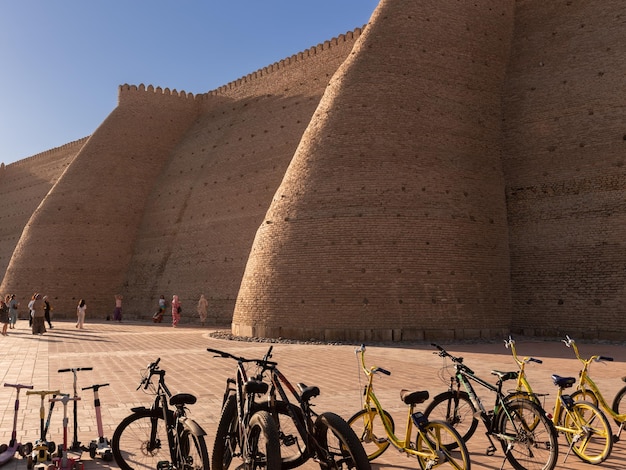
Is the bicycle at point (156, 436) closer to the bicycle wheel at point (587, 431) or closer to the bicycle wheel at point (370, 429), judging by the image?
the bicycle wheel at point (370, 429)

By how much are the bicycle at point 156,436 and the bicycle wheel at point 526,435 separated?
85.8 inches

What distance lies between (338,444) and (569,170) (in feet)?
48.1

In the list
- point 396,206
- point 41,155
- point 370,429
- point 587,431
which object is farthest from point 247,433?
point 41,155

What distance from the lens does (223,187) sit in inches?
1048

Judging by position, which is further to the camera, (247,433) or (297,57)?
(297,57)

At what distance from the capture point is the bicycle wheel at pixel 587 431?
14.3 feet

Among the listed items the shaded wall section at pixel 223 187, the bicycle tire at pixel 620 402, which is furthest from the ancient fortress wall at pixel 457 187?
the bicycle tire at pixel 620 402

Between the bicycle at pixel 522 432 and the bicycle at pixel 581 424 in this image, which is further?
the bicycle at pixel 581 424

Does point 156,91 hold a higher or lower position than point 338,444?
higher

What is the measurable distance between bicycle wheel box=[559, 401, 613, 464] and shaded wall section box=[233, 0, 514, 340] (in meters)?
9.29

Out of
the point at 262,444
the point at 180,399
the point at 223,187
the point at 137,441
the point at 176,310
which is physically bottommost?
the point at 137,441

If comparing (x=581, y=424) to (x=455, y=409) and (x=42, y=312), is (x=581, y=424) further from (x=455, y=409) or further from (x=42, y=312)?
(x=42, y=312)

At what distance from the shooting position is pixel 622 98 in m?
15.7

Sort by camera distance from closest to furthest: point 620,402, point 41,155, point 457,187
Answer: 1. point 620,402
2. point 457,187
3. point 41,155
